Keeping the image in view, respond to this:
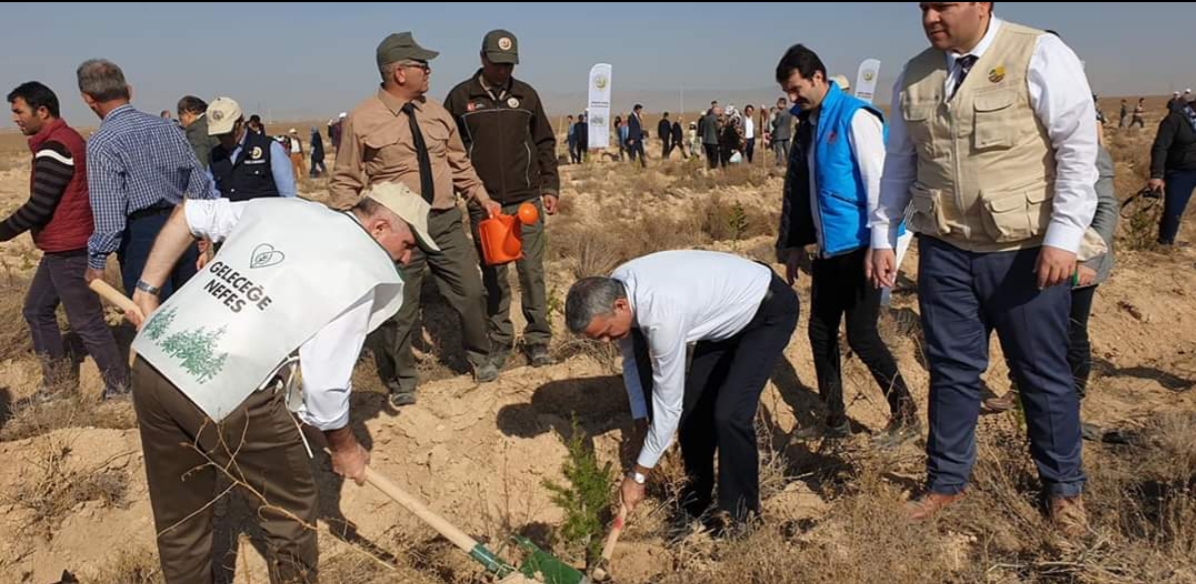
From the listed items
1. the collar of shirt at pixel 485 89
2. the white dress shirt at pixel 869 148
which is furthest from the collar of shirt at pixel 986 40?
the collar of shirt at pixel 485 89

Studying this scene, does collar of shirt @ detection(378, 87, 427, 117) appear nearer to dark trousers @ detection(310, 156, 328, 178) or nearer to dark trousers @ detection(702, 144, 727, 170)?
dark trousers @ detection(702, 144, 727, 170)

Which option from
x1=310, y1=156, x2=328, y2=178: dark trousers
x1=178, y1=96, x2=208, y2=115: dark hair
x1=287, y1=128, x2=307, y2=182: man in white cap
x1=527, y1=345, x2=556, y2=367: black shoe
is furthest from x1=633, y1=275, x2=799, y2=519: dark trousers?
x1=310, y1=156, x2=328, y2=178: dark trousers

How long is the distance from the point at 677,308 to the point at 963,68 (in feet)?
4.02

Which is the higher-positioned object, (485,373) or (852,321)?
(852,321)

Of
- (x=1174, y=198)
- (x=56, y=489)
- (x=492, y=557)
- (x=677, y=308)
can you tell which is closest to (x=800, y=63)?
(x=677, y=308)

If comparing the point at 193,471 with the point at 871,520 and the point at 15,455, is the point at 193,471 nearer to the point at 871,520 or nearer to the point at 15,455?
the point at 15,455

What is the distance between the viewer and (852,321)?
3.75 metres

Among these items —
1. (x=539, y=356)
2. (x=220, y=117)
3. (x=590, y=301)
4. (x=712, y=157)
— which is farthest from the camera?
(x=712, y=157)

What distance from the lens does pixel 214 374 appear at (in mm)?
2332

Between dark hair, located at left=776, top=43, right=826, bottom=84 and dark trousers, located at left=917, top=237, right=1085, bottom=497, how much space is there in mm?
1058

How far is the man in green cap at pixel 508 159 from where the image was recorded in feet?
15.4

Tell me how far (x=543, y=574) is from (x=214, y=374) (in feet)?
4.30

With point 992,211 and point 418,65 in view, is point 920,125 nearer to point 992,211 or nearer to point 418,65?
point 992,211

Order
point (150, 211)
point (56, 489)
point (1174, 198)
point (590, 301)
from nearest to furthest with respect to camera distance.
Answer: point (590, 301) < point (56, 489) < point (150, 211) < point (1174, 198)
